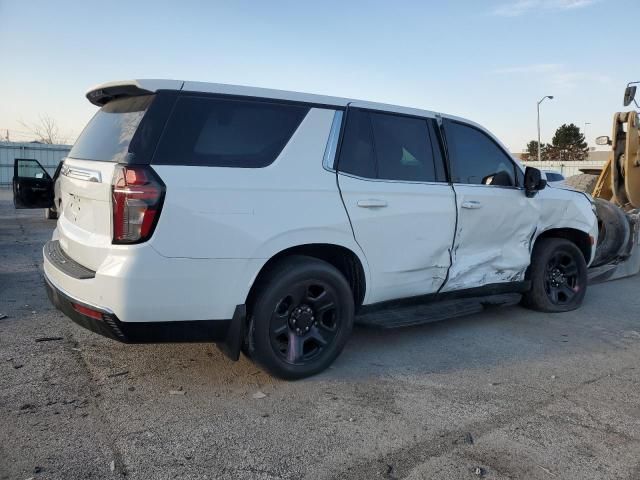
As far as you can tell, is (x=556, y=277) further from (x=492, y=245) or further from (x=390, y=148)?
(x=390, y=148)

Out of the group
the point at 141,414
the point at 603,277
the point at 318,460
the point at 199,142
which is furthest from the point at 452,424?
the point at 603,277

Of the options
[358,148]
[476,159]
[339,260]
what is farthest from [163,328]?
[476,159]

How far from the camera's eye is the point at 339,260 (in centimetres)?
416

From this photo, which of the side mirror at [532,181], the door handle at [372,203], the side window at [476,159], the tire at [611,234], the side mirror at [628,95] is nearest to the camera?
the door handle at [372,203]

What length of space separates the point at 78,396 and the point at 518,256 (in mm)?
3904

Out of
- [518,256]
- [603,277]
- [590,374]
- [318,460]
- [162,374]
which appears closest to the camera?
[318,460]

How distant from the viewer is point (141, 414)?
3.31m

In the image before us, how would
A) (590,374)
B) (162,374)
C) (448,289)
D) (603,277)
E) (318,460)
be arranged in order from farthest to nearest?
(603,277)
(448,289)
(590,374)
(162,374)
(318,460)

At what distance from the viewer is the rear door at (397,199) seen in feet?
13.4

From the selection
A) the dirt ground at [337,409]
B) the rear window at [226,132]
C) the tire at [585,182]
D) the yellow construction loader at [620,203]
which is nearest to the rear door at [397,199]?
the rear window at [226,132]

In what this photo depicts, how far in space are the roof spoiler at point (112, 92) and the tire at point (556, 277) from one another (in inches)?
158

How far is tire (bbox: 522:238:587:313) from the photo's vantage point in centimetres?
558

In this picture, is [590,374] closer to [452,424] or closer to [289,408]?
[452,424]

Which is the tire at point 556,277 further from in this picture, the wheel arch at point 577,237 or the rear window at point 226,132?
the rear window at point 226,132
